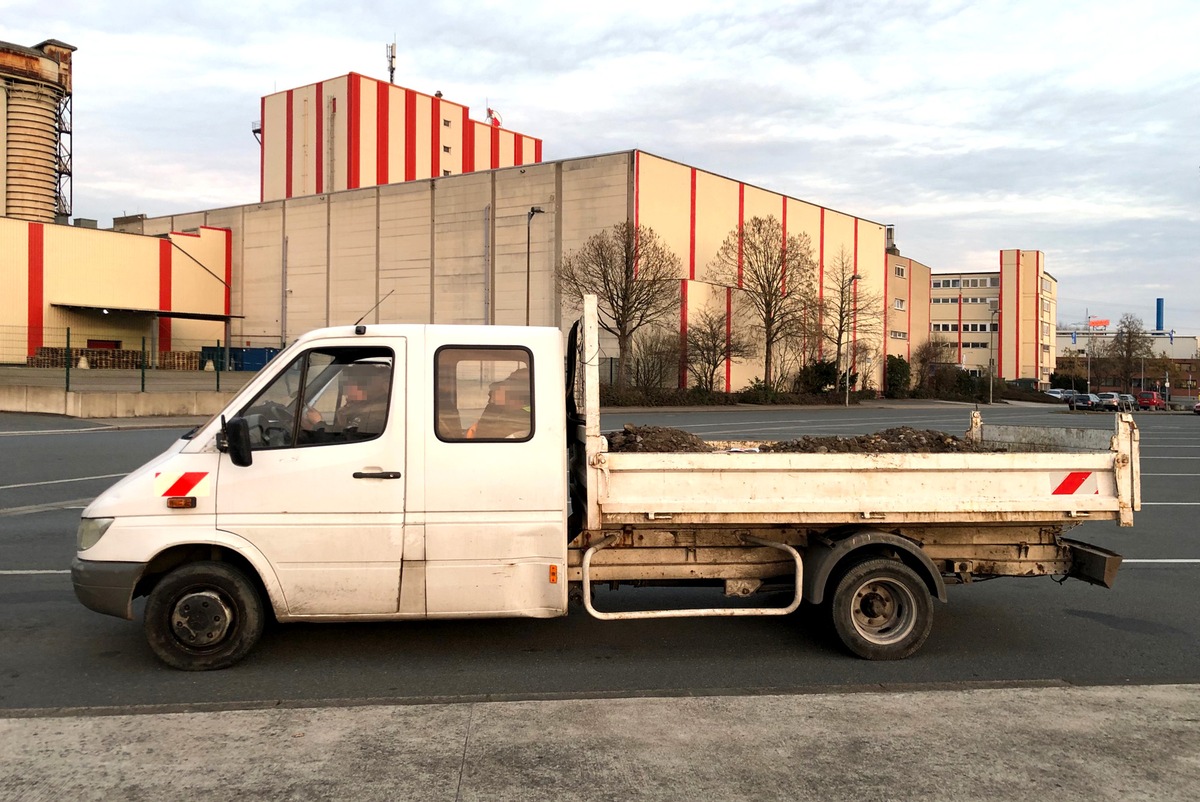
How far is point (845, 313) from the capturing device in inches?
2388

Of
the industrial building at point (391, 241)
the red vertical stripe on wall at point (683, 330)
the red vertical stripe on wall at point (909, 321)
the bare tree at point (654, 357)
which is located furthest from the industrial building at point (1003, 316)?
the bare tree at point (654, 357)

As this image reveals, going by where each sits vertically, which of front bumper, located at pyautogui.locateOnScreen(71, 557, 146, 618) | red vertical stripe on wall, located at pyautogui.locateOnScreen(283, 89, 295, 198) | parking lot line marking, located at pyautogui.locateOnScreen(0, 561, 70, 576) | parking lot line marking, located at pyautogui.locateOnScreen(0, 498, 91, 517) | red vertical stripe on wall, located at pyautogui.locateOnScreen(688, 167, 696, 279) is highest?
red vertical stripe on wall, located at pyautogui.locateOnScreen(283, 89, 295, 198)

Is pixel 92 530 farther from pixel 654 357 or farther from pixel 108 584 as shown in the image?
pixel 654 357

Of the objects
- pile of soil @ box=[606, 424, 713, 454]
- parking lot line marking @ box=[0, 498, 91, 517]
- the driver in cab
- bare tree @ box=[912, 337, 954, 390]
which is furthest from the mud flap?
bare tree @ box=[912, 337, 954, 390]

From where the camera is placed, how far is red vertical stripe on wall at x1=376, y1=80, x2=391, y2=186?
65.4 meters

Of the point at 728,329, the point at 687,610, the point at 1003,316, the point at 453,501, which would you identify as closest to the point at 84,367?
the point at 728,329

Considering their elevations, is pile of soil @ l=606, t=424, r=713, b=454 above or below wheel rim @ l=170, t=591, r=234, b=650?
above

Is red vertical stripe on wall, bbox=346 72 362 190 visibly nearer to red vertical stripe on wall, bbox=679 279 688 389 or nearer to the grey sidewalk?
red vertical stripe on wall, bbox=679 279 688 389

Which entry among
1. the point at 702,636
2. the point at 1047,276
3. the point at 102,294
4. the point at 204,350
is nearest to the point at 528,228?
the point at 204,350

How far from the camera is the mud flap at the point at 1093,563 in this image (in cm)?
578

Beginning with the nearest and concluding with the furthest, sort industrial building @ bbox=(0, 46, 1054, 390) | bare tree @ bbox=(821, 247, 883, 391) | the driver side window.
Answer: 1. the driver side window
2. industrial building @ bbox=(0, 46, 1054, 390)
3. bare tree @ bbox=(821, 247, 883, 391)

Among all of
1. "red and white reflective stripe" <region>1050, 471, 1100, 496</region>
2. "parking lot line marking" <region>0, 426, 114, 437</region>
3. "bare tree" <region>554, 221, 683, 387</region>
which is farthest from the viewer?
"bare tree" <region>554, 221, 683, 387</region>

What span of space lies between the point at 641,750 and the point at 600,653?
66.5 inches

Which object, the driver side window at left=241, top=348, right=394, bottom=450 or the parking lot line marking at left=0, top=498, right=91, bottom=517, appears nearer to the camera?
the driver side window at left=241, top=348, right=394, bottom=450
